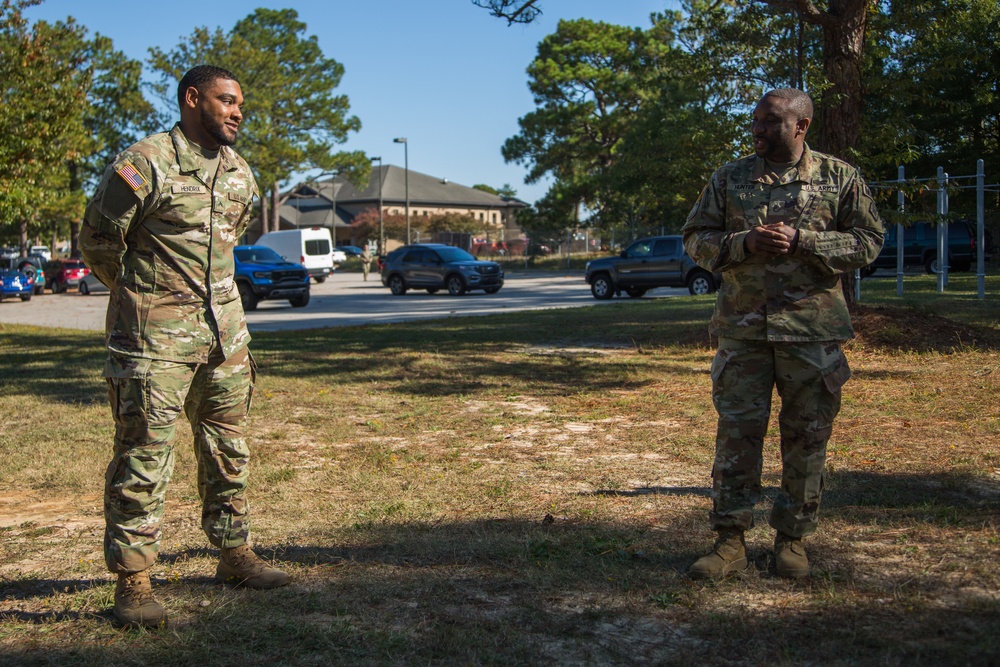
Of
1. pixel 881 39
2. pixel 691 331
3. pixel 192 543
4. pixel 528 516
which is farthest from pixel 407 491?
pixel 881 39

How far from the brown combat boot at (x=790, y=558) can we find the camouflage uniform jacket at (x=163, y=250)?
7.39ft

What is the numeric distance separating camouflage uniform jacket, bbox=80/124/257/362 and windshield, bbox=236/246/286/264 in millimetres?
21218

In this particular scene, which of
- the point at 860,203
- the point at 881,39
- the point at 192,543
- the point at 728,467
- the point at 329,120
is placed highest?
the point at 329,120

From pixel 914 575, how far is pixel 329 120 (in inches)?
2432

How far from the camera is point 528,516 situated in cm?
492

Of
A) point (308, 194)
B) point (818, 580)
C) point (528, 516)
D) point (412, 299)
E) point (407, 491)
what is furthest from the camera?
point (308, 194)

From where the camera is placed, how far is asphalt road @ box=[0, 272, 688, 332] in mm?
20000

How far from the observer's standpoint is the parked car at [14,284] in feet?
107

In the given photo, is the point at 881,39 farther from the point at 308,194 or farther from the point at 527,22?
the point at 308,194

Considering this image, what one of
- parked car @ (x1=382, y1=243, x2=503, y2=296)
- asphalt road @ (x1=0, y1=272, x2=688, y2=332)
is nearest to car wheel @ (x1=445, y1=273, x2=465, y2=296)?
parked car @ (x1=382, y1=243, x2=503, y2=296)

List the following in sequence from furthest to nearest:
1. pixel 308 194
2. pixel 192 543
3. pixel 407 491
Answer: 1. pixel 308 194
2. pixel 407 491
3. pixel 192 543

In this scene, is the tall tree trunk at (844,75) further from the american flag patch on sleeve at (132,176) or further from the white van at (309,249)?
the white van at (309,249)

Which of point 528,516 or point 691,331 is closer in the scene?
point 528,516

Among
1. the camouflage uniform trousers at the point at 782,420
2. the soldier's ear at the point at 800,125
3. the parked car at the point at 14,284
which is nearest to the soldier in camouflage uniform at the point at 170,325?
the camouflage uniform trousers at the point at 782,420
